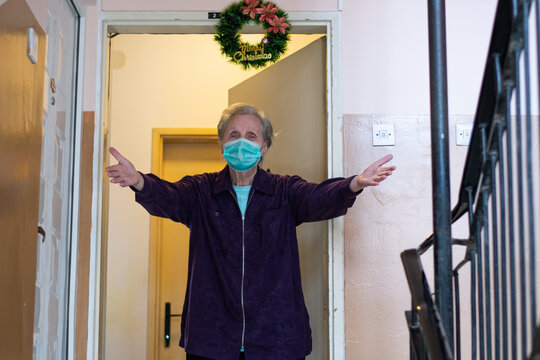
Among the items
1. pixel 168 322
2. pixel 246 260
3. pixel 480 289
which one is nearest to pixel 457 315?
pixel 480 289

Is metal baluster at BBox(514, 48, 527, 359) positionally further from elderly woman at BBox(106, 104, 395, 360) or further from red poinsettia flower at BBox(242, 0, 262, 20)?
red poinsettia flower at BBox(242, 0, 262, 20)

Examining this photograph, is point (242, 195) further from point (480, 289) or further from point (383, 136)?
point (480, 289)

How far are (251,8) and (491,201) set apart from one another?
1.56 m

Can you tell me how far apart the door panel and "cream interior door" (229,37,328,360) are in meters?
1.22

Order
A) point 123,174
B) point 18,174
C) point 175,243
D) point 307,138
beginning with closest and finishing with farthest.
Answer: point 18,174
point 123,174
point 307,138
point 175,243

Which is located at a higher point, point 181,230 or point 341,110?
point 341,110

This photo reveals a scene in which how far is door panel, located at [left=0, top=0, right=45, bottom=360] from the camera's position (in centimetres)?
157

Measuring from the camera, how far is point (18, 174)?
1701 mm

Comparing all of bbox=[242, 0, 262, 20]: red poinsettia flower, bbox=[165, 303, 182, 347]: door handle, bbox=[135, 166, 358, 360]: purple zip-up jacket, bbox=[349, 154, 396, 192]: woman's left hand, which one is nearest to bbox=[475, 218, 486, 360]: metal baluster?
bbox=[349, 154, 396, 192]: woman's left hand

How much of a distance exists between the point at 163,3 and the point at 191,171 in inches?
65.3

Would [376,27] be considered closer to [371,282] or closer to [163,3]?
[163,3]

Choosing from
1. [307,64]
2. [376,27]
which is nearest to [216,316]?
[307,64]

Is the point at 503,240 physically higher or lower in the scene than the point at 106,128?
lower

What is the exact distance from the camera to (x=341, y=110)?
8.34 ft
